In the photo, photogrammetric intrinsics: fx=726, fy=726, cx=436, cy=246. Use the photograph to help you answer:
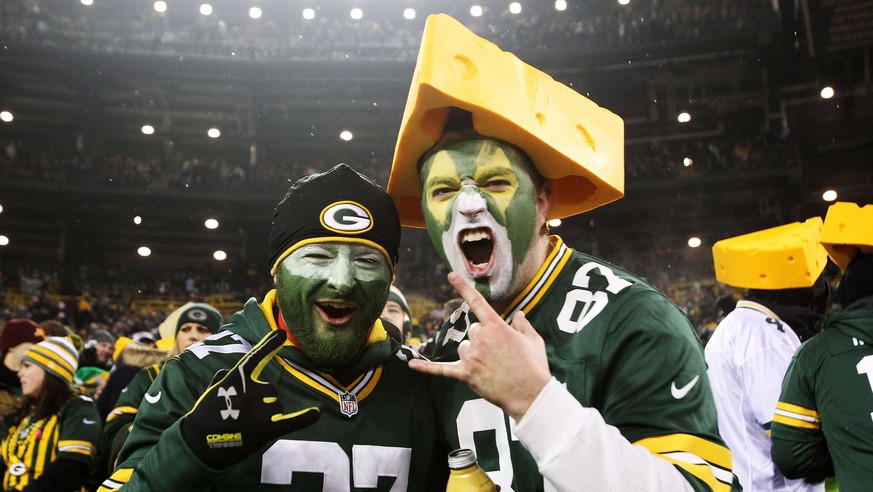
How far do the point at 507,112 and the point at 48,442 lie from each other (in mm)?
3527

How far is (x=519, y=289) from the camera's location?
6.47 ft

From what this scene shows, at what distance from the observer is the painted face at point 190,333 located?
15.0ft

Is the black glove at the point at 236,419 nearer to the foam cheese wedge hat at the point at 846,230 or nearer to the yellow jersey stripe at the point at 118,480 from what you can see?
the yellow jersey stripe at the point at 118,480

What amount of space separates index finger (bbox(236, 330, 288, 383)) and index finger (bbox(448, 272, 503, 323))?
1.54ft

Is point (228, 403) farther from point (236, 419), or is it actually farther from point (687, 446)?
point (687, 446)

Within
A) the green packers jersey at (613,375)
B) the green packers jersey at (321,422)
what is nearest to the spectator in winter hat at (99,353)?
the green packers jersey at (321,422)

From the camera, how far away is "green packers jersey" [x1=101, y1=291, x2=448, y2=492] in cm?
190

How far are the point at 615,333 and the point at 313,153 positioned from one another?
75.5ft

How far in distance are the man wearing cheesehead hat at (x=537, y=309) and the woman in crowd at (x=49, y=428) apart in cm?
279

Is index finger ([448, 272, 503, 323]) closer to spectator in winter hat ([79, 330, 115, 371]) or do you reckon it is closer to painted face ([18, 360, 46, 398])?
painted face ([18, 360, 46, 398])

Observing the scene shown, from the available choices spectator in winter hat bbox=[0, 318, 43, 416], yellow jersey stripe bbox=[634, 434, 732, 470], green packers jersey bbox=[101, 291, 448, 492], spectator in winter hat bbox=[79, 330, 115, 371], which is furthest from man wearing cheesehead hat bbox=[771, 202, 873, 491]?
spectator in winter hat bbox=[79, 330, 115, 371]

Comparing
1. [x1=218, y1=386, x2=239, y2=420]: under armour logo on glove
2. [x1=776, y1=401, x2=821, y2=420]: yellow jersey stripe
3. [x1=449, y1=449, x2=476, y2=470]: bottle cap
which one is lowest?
[x1=776, y1=401, x2=821, y2=420]: yellow jersey stripe

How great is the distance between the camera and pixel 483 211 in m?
1.89

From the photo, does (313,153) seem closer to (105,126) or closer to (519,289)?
(105,126)
